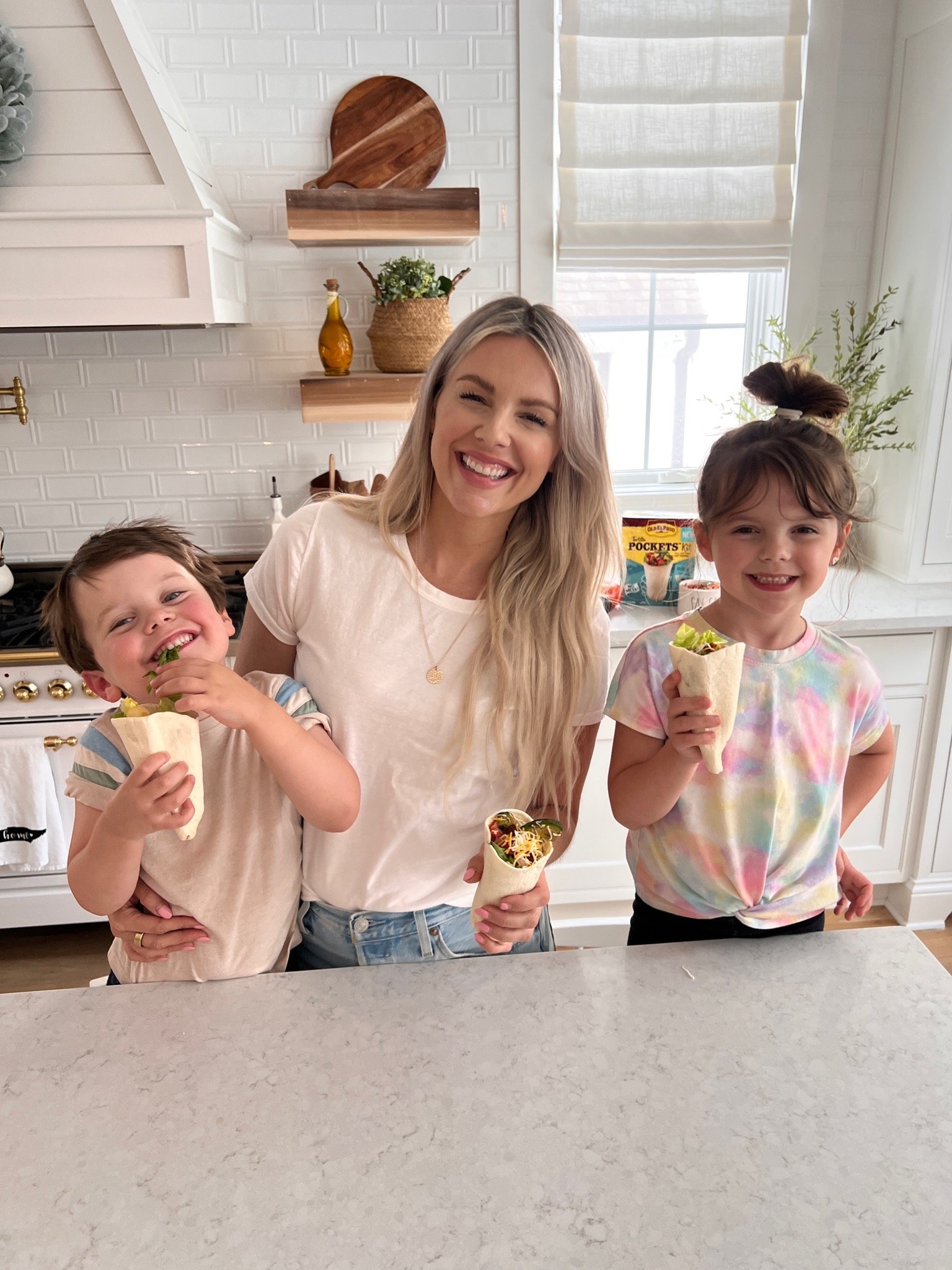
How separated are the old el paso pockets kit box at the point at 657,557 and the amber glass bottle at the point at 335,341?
99cm

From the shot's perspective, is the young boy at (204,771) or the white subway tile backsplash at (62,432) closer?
the young boy at (204,771)

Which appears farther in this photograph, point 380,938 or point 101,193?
point 101,193

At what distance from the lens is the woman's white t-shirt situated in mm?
1237

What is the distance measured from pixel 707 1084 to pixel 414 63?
2804 mm

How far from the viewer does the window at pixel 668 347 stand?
301cm

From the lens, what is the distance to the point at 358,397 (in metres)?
2.58

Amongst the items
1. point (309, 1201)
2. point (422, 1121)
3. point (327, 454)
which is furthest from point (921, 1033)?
point (327, 454)

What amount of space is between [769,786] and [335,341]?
6.54ft

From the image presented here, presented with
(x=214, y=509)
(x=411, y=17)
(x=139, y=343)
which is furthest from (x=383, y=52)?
(x=214, y=509)

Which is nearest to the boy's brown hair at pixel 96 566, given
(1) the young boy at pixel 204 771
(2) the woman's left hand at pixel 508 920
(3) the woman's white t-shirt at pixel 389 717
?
(1) the young boy at pixel 204 771

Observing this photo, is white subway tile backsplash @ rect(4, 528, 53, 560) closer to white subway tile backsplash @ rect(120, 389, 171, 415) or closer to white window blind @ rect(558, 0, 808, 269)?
white subway tile backsplash @ rect(120, 389, 171, 415)

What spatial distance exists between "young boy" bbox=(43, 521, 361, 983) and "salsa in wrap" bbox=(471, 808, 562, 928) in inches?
7.8

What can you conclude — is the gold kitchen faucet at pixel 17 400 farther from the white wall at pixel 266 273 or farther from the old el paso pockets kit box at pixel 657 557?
the old el paso pockets kit box at pixel 657 557

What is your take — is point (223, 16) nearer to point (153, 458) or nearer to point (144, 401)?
point (144, 401)
